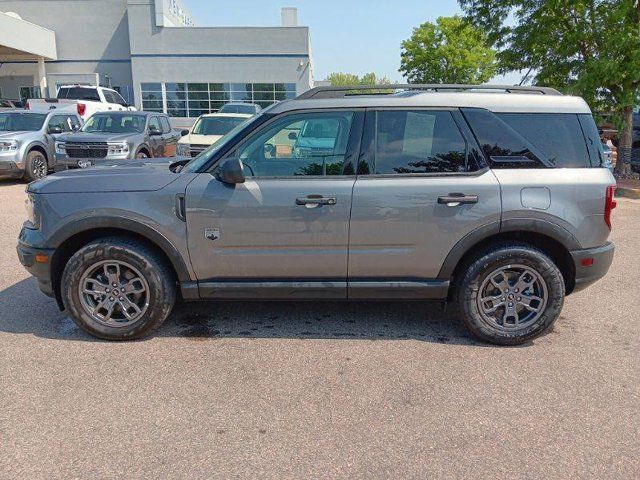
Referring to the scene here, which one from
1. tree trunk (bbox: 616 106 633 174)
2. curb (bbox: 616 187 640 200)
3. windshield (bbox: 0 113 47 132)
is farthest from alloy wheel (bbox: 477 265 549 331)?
windshield (bbox: 0 113 47 132)

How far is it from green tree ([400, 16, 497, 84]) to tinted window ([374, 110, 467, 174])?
33.4 m

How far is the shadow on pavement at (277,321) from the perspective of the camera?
159 inches

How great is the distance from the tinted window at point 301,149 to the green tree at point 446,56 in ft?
110

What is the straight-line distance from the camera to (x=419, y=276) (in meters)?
3.85

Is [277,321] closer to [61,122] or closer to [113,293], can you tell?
[113,293]

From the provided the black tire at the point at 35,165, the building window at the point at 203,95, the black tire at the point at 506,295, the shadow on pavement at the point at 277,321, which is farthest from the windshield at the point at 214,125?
the building window at the point at 203,95

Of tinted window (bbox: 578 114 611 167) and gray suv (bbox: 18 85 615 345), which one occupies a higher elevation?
tinted window (bbox: 578 114 611 167)

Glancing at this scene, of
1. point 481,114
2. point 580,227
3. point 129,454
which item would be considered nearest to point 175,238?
point 129,454

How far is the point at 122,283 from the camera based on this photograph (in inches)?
153

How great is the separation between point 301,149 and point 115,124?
10082 millimetres

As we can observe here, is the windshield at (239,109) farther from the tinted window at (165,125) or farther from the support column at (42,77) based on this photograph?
the support column at (42,77)

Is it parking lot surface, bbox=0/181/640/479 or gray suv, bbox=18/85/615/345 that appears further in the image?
gray suv, bbox=18/85/615/345

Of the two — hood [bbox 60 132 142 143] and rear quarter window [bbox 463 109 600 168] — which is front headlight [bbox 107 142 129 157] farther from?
rear quarter window [bbox 463 109 600 168]

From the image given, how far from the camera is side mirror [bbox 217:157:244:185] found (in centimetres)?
355
